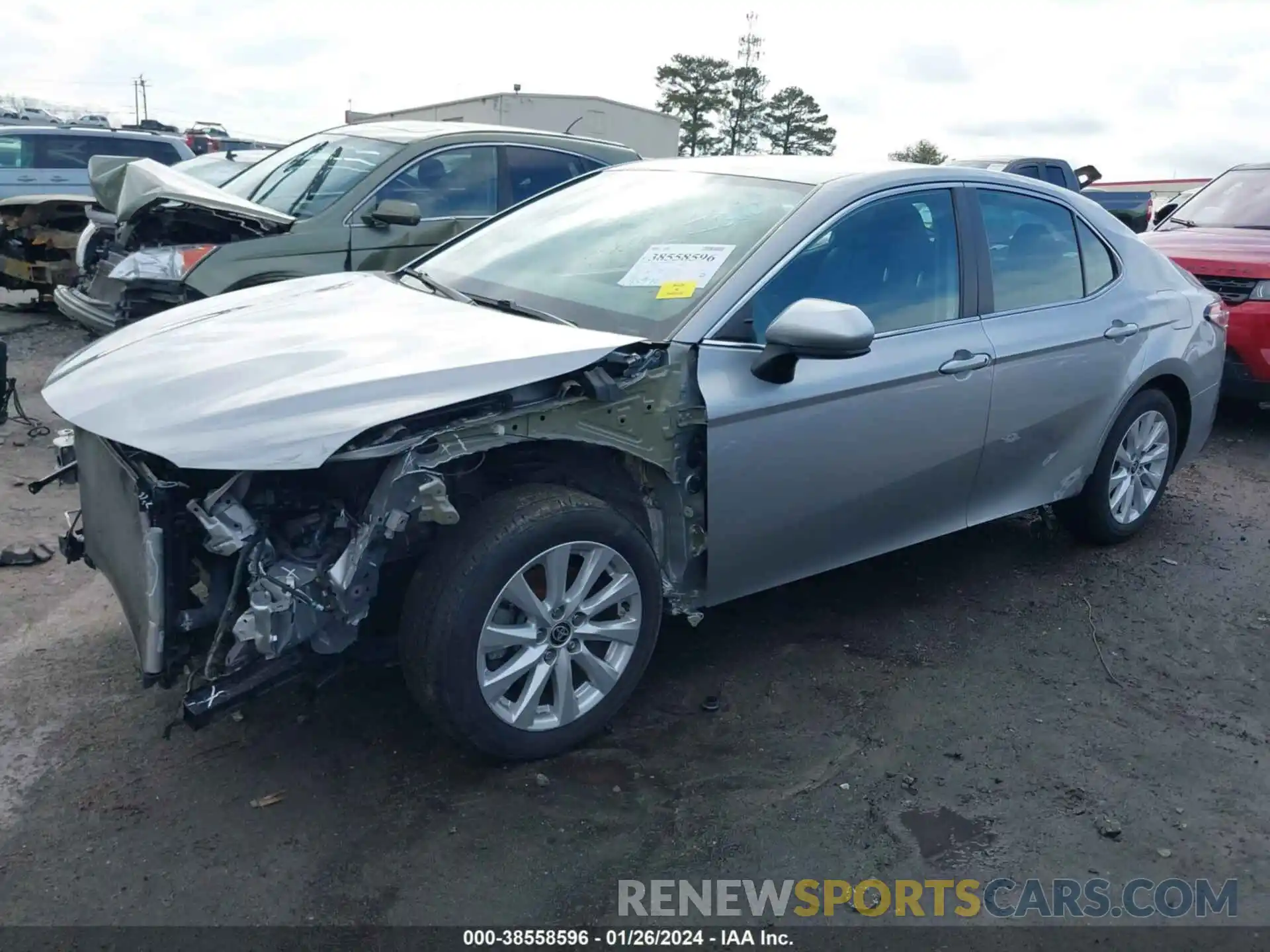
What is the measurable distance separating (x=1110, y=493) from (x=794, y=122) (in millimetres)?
48915

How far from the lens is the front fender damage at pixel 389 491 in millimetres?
2688

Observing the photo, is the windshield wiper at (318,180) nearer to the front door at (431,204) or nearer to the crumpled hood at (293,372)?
the front door at (431,204)

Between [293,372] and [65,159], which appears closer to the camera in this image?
[293,372]

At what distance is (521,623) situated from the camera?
3.00 m

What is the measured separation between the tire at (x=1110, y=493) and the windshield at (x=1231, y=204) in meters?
3.93

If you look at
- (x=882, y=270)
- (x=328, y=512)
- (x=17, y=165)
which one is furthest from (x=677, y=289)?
(x=17, y=165)

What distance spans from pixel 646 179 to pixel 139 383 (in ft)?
6.83

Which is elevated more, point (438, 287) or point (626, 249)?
point (626, 249)

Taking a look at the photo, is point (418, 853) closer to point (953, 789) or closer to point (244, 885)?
point (244, 885)

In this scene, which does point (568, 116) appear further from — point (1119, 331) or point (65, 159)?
point (1119, 331)

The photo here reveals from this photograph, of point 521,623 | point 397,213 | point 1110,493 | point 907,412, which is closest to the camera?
point 521,623

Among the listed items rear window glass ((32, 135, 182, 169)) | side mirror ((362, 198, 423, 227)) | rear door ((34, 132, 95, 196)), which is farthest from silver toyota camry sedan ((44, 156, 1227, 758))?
rear door ((34, 132, 95, 196))

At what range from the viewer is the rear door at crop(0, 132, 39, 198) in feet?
41.7

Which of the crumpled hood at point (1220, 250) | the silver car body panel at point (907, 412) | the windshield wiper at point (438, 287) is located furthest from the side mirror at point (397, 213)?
the crumpled hood at point (1220, 250)
